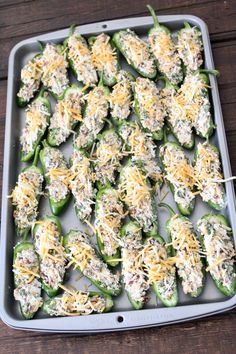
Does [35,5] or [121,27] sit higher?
[35,5]

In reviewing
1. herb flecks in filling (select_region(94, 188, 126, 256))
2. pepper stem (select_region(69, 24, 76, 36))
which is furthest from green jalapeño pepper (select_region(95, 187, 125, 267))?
pepper stem (select_region(69, 24, 76, 36))

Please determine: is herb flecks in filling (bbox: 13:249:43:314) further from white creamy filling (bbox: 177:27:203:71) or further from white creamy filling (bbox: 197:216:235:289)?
white creamy filling (bbox: 177:27:203:71)

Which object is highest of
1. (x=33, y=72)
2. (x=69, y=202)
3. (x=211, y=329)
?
(x=33, y=72)

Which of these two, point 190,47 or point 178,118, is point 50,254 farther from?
point 190,47

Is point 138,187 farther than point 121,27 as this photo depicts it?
No

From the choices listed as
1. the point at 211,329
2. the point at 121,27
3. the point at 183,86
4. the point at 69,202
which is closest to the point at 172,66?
the point at 183,86

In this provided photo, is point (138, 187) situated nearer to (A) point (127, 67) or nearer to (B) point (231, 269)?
(B) point (231, 269)

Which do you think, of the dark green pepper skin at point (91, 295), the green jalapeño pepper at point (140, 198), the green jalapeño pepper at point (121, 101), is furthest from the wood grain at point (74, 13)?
the dark green pepper skin at point (91, 295)

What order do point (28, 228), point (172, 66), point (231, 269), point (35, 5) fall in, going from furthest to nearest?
point (35, 5), point (172, 66), point (28, 228), point (231, 269)
